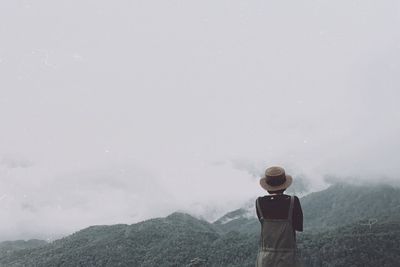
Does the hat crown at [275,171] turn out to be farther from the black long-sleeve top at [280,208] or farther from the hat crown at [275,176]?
the black long-sleeve top at [280,208]

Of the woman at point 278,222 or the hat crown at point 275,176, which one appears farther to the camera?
the hat crown at point 275,176

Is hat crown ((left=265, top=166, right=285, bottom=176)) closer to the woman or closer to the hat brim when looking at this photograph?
the woman

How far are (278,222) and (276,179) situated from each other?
0.87 metres

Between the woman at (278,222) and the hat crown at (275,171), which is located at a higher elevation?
the hat crown at (275,171)

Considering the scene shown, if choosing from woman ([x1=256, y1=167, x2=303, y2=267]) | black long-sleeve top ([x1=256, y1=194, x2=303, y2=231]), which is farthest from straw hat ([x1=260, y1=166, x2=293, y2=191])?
Result: black long-sleeve top ([x1=256, y1=194, x2=303, y2=231])

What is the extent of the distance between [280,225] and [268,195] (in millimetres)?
645

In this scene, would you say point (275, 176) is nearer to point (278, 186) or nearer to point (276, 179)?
point (276, 179)

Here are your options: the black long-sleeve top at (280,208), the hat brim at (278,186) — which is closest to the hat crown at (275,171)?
the hat brim at (278,186)

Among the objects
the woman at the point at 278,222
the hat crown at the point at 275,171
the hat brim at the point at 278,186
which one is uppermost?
the hat crown at the point at 275,171

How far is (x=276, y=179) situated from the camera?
9.23 m

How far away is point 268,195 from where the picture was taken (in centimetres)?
941

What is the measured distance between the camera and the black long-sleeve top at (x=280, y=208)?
913cm

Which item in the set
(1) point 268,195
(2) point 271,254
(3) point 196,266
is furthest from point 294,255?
(3) point 196,266

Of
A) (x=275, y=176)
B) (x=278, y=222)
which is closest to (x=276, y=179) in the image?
(x=275, y=176)
